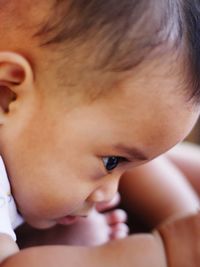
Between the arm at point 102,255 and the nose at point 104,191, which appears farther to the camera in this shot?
the nose at point 104,191

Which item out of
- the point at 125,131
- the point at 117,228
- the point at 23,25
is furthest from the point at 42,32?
the point at 117,228

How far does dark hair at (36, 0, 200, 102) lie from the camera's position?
1.83 feet

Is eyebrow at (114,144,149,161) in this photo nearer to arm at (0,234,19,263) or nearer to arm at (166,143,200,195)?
arm at (0,234,19,263)

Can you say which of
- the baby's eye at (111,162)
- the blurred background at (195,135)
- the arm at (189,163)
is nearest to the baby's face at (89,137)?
the baby's eye at (111,162)

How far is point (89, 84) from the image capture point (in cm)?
58

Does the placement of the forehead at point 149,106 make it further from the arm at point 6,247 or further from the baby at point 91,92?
the arm at point 6,247

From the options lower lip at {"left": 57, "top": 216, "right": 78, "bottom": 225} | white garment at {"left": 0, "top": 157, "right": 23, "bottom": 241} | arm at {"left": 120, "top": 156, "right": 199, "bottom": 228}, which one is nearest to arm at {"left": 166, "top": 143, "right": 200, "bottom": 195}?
arm at {"left": 120, "top": 156, "right": 199, "bottom": 228}

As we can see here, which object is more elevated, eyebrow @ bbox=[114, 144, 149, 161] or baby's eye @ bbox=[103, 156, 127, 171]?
eyebrow @ bbox=[114, 144, 149, 161]

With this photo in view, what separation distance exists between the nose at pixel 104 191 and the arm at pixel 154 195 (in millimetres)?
245

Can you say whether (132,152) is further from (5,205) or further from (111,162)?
(5,205)

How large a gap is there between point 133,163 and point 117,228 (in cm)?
21

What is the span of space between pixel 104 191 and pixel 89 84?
0.15m

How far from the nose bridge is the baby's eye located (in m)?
0.02

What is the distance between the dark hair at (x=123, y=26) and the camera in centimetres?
56
